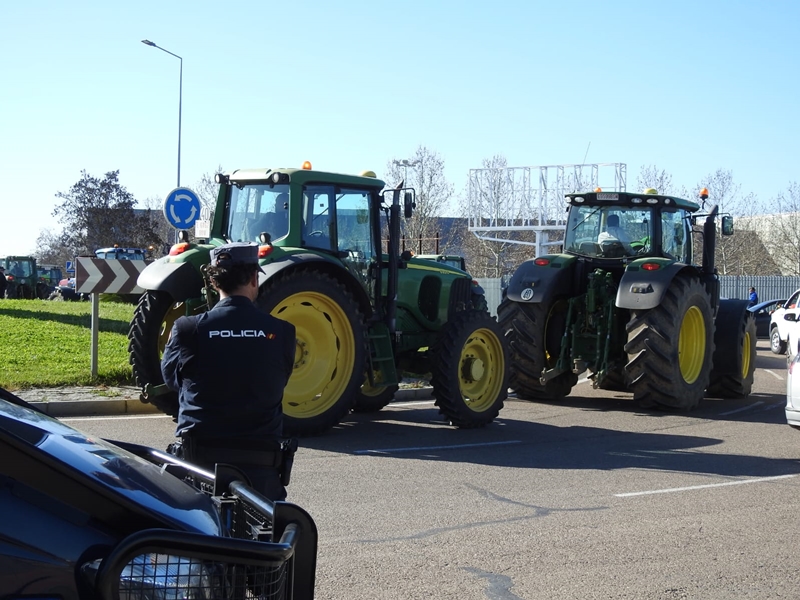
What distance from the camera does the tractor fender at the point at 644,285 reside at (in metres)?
12.7

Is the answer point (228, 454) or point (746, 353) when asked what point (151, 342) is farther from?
point (746, 353)

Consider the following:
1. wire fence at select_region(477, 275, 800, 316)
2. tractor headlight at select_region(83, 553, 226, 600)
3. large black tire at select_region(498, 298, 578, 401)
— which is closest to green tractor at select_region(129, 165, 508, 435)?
large black tire at select_region(498, 298, 578, 401)

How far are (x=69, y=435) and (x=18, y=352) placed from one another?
13128 millimetres

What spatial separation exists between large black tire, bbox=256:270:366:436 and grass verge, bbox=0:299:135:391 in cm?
419

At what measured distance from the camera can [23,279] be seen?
159ft

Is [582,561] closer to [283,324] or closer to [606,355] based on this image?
[283,324]

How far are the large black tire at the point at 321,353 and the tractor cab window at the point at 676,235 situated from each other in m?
5.54

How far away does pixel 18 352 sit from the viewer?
50.5ft

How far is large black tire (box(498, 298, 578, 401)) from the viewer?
1366 centimetres

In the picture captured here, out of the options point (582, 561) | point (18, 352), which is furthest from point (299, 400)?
point (18, 352)

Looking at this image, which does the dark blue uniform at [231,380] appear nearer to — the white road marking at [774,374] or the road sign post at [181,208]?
the road sign post at [181,208]

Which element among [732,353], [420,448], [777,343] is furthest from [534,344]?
[777,343]

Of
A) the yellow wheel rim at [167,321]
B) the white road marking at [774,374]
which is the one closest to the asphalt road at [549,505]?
the yellow wheel rim at [167,321]

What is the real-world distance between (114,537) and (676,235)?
41.9 feet
